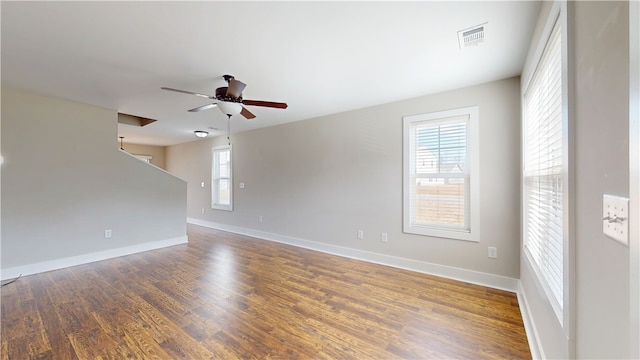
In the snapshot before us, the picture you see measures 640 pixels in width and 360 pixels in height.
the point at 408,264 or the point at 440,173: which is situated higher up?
the point at 440,173

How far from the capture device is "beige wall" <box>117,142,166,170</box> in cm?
752

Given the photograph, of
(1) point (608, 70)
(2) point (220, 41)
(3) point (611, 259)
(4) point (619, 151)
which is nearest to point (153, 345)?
(2) point (220, 41)

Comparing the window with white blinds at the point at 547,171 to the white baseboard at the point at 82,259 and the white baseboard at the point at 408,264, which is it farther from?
the white baseboard at the point at 82,259

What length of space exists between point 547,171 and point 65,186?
5.49m

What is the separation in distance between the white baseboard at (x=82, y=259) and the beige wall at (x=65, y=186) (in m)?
0.03

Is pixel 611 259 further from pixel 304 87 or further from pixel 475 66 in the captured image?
pixel 304 87

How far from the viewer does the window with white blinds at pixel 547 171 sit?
1.32 m

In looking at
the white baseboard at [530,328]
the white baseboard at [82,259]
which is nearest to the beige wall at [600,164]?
the white baseboard at [530,328]

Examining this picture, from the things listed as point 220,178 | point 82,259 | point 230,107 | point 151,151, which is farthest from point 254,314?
point 151,151

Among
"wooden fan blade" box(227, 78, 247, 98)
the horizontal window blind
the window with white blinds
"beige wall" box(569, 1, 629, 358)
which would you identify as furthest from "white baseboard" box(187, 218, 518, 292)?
"wooden fan blade" box(227, 78, 247, 98)

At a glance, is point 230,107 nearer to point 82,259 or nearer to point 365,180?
point 365,180

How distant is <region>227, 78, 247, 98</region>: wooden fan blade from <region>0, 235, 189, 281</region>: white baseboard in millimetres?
3403

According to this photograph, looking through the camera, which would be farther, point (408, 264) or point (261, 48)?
point (408, 264)

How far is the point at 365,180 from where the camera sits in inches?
148
